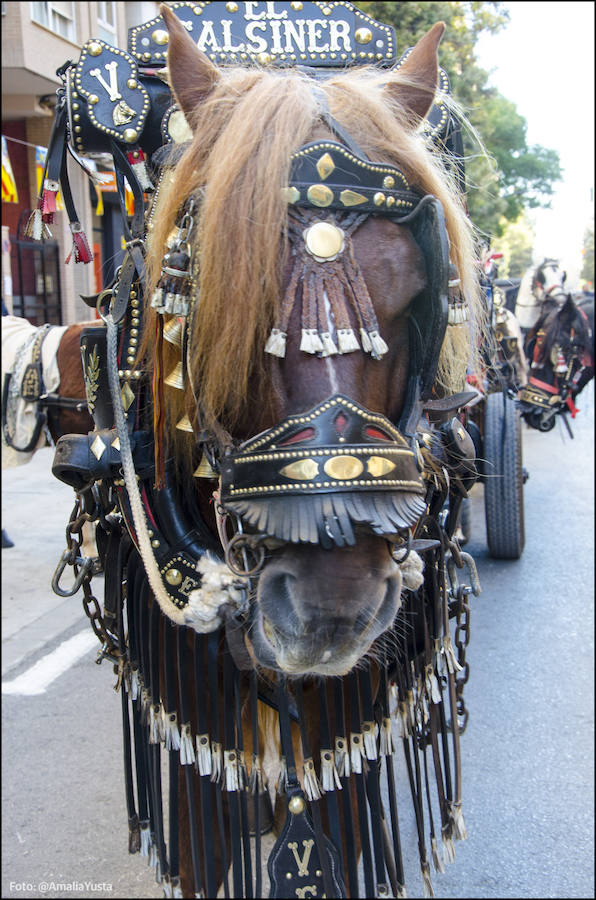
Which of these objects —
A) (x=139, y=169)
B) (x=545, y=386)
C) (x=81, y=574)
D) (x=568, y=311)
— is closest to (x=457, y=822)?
(x=81, y=574)

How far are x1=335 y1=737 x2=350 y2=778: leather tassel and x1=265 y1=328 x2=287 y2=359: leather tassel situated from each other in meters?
0.89

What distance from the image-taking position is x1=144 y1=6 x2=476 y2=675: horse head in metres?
1.14

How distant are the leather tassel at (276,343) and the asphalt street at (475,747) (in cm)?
212

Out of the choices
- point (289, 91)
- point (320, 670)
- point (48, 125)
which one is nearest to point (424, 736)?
point (320, 670)

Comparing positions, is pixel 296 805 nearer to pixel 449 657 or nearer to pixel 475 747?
pixel 449 657

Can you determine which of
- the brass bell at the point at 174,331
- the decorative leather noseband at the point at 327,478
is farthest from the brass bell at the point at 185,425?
the decorative leather noseband at the point at 327,478

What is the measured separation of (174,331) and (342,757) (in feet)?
3.16

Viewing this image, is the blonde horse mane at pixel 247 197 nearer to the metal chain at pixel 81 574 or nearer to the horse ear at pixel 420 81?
the horse ear at pixel 420 81

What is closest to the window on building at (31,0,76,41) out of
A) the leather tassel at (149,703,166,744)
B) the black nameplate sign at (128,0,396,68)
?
the black nameplate sign at (128,0,396,68)

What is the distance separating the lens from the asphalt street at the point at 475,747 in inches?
104

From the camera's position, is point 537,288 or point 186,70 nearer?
point 186,70

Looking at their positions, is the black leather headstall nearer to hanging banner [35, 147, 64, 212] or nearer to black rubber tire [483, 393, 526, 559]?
hanging banner [35, 147, 64, 212]

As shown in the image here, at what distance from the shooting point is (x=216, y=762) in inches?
64.1

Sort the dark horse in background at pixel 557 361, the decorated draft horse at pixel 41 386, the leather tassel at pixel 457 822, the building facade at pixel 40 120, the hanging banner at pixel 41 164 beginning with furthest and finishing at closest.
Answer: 1. the building facade at pixel 40 120
2. the dark horse in background at pixel 557 361
3. the decorated draft horse at pixel 41 386
4. the hanging banner at pixel 41 164
5. the leather tassel at pixel 457 822
